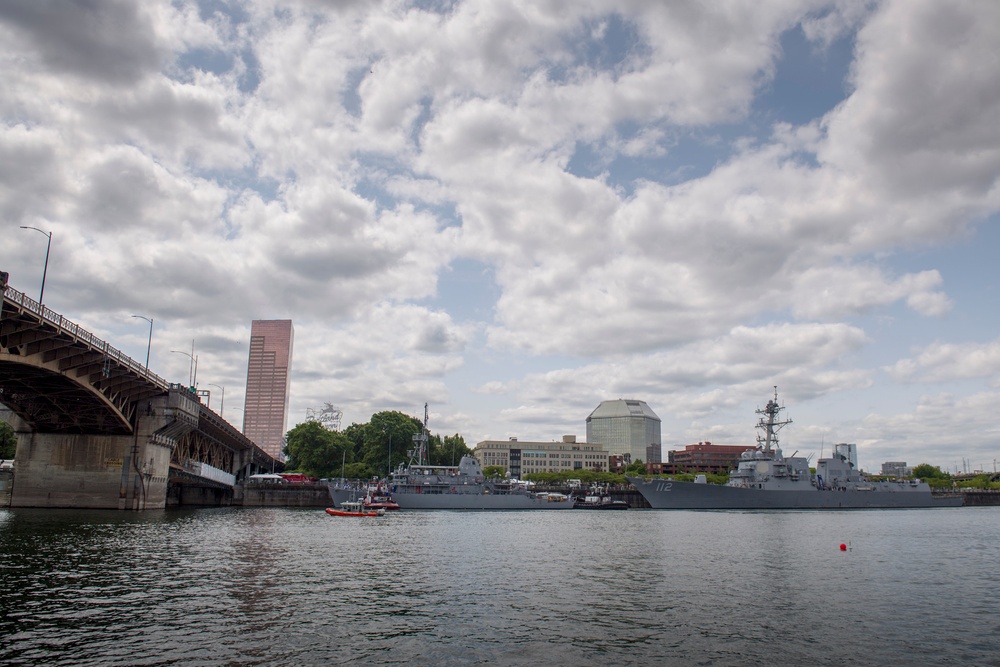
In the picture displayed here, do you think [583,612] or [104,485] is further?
[104,485]

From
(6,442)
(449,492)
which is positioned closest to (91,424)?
(449,492)

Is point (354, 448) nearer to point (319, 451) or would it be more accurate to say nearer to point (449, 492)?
point (319, 451)

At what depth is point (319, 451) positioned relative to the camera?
14625 centimetres

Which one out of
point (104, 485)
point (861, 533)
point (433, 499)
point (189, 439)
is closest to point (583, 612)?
point (861, 533)

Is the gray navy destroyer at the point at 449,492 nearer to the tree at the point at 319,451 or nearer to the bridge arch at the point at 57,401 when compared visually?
the bridge arch at the point at 57,401

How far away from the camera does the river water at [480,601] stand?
2084 cm

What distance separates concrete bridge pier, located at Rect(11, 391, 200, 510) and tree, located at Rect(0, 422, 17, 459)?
4345cm

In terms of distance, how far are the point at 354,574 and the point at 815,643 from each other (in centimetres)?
2289

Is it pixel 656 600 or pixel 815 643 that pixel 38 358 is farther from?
pixel 815 643

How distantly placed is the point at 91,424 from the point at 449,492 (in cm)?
5184

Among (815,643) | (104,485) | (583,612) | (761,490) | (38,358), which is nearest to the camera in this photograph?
(815,643)

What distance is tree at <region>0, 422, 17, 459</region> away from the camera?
112 metres

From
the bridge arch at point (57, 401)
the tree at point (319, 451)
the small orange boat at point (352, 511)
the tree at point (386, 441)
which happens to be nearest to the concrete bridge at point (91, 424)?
the bridge arch at point (57, 401)

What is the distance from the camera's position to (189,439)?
3863 inches
